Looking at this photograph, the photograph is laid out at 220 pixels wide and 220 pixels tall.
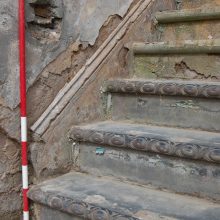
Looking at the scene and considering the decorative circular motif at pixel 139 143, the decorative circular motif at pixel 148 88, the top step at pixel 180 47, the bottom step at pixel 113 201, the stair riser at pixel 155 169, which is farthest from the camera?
the top step at pixel 180 47

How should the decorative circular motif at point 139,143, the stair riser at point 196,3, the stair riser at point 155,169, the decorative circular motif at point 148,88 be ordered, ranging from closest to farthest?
the stair riser at point 155,169
the decorative circular motif at point 139,143
the decorative circular motif at point 148,88
the stair riser at point 196,3

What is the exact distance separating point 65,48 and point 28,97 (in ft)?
1.11

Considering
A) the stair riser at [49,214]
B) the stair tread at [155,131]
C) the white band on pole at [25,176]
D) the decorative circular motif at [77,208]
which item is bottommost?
the stair riser at [49,214]

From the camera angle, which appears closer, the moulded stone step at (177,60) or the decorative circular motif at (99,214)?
the decorative circular motif at (99,214)

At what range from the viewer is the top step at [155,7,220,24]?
2.03 metres

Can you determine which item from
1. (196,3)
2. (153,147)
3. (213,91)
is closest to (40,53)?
(153,147)

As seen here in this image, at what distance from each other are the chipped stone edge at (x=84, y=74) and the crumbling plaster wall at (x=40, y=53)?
33mm

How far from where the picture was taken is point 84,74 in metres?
1.84

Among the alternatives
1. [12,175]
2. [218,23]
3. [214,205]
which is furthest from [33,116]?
A: [218,23]

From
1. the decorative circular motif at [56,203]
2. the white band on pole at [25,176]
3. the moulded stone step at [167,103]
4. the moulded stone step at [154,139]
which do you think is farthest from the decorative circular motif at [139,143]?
the white band on pole at [25,176]

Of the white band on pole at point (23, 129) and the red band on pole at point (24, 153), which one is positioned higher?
the white band on pole at point (23, 129)

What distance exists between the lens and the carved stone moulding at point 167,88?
156 centimetres

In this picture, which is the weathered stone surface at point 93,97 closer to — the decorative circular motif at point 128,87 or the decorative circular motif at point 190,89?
the decorative circular motif at point 128,87

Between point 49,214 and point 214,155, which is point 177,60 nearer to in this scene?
point 214,155
